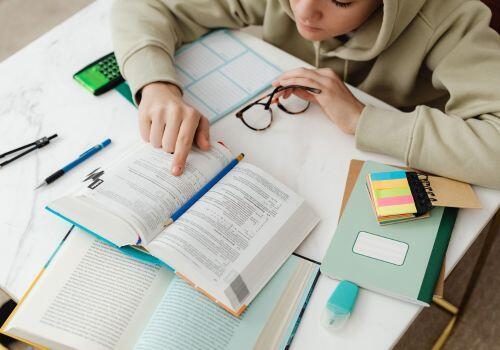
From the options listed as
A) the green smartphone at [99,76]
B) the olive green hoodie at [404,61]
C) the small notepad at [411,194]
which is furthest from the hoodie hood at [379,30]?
the green smartphone at [99,76]

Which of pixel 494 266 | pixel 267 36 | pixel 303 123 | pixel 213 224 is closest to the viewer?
pixel 213 224

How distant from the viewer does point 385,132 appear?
33.3 inches

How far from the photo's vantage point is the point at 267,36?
3.77ft

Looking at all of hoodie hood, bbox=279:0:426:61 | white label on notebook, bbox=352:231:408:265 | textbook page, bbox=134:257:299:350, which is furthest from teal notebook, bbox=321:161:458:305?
hoodie hood, bbox=279:0:426:61

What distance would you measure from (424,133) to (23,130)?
2.49 feet

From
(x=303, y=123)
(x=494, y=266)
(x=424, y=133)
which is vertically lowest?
(x=494, y=266)

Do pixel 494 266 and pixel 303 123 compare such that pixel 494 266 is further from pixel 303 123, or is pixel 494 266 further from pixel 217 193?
pixel 217 193

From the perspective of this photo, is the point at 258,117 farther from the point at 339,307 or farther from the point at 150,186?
the point at 339,307

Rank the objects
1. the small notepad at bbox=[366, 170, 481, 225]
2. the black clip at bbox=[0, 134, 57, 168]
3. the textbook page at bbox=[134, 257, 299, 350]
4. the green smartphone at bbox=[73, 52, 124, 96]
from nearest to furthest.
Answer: the textbook page at bbox=[134, 257, 299, 350] < the small notepad at bbox=[366, 170, 481, 225] < the black clip at bbox=[0, 134, 57, 168] < the green smartphone at bbox=[73, 52, 124, 96]

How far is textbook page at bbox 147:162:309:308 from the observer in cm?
67

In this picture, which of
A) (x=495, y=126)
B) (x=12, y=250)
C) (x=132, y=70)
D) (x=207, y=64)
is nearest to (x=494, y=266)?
(x=495, y=126)

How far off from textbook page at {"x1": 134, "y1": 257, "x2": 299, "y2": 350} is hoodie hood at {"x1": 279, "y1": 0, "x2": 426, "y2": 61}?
51 cm

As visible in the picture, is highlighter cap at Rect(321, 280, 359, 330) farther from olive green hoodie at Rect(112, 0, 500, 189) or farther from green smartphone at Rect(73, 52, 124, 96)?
green smartphone at Rect(73, 52, 124, 96)

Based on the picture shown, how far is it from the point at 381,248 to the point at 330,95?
0.33 meters
